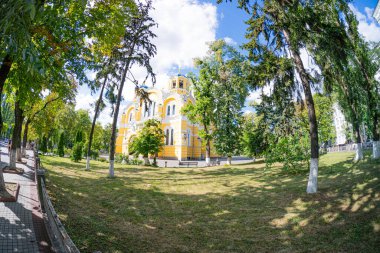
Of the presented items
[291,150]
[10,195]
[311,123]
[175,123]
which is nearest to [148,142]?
[175,123]

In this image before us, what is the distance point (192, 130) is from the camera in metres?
38.1

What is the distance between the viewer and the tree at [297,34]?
7.23 m

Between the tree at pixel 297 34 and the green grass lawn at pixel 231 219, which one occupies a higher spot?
the tree at pixel 297 34

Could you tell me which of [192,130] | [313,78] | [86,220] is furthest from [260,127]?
[192,130]

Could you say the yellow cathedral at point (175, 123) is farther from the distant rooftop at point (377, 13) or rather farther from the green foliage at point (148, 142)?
the distant rooftop at point (377, 13)

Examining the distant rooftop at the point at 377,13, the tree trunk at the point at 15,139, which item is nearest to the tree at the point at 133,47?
the tree trunk at the point at 15,139

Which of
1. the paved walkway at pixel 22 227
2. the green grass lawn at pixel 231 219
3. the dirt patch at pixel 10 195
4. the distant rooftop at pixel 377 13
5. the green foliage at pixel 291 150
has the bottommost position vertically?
the green grass lawn at pixel 231 219

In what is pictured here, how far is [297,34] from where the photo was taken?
7.54 m

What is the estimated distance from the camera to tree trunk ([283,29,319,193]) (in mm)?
7965

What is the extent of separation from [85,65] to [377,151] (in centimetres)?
1537

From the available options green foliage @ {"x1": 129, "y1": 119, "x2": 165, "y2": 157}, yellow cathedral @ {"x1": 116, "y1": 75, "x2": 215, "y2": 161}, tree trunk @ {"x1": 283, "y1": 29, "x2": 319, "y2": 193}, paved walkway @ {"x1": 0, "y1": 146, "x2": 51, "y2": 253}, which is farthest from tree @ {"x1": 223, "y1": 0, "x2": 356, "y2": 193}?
yellow cathedral @ {"x1": 116, "y1": 75, "x2": 215, "y2": 161}

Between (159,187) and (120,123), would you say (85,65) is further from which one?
(120,123)

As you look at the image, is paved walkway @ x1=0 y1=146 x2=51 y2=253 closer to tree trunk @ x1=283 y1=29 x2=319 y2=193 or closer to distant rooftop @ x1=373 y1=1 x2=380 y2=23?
tree trunk @ x1=283 y1=29 x2=319 y2=193

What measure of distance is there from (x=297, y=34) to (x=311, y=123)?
332cm
